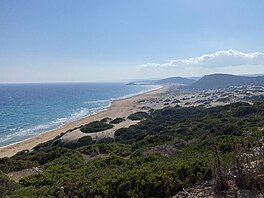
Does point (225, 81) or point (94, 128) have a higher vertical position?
point (225, 81)

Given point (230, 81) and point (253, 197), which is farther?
point (230, 81)

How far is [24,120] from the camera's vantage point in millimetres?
50312

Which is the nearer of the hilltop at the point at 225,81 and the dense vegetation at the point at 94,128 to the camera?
the dense vegetation at the point at 94,128

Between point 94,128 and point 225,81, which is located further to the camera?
point 225,81

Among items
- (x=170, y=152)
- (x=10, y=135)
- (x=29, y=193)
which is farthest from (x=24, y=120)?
(x=29, y=193)

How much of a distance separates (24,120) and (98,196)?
46.9 meters

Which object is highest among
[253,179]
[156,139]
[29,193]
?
[253,179]

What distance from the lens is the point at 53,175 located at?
33.9 ft

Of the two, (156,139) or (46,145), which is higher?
(156,139)

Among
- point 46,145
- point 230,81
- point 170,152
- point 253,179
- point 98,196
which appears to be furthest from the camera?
point 230,81

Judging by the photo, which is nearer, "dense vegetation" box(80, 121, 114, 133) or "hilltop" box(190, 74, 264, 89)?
"dense vegetation" box(80, 121, 114, 133)

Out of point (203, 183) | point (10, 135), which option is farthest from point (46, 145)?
point (203, 183)

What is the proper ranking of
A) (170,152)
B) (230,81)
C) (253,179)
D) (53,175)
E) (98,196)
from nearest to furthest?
1. (253,179)
2. (98,196)
3. (53,175)
4. (170,152)
5. (230,81)

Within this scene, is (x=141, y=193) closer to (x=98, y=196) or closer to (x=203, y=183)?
(x=98, y=196)
